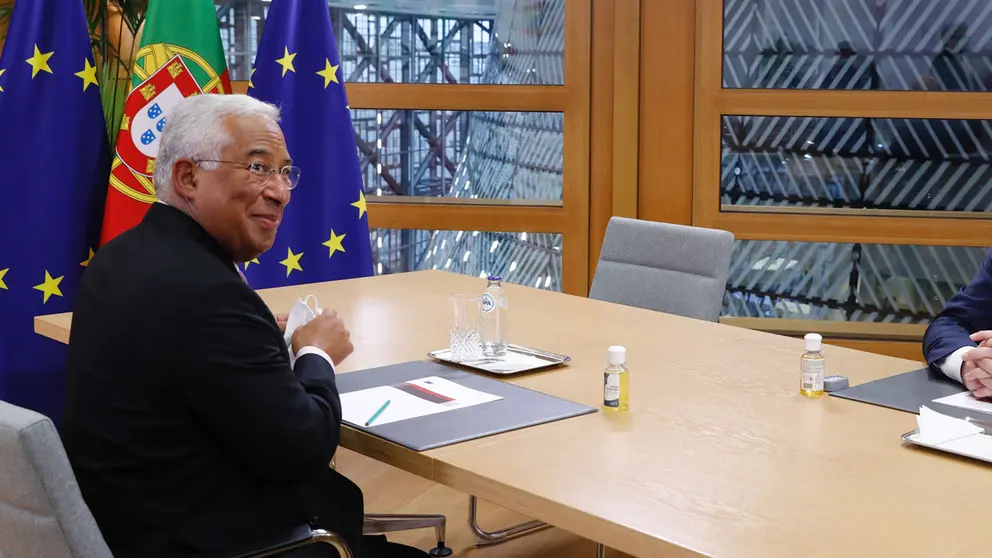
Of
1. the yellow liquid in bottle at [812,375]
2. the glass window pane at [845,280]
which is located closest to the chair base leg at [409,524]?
the yellow liquid in bottle at [812,375]

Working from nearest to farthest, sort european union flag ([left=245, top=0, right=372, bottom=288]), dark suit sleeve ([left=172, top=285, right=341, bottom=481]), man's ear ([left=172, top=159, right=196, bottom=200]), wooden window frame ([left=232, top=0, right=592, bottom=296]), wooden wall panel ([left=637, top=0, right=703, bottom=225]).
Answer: dark suit sleeve ([left=172, top=285, right=341, bottom=481]), man's ear ([left=172, top=159, right=196, bottom=200]), european union flag ([left=245, top=0, right=372, bottom=288]), wooden wall panel ([left=637, top=0, right=703, bottom=225]), wooden window frame ([left=232, top=0, right=592, bottom=296])

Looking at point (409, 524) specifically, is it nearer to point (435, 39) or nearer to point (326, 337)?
point (326, 337)

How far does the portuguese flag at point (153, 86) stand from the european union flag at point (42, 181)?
0.40 ft

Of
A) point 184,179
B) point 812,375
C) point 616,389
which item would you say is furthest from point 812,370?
point 184,179

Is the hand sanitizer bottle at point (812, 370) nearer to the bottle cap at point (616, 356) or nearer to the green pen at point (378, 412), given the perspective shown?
the bottle cap at point (616, 356)

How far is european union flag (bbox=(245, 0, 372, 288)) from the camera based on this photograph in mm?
3924

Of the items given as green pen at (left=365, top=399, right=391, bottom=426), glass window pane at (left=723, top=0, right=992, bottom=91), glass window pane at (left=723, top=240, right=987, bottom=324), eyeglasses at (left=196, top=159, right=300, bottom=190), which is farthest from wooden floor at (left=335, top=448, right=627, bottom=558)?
glass window pane at (left=723, top=0, right=992, bottom=91)

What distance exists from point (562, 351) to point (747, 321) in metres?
2.24

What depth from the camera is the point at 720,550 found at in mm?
1338

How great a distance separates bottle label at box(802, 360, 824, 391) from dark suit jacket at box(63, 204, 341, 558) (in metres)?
0.95

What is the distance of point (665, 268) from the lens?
127 inches

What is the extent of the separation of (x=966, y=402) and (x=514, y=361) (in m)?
0.92

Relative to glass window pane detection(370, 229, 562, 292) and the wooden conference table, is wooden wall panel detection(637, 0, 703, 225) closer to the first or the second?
glass window pane detection(370, 229, 562, 292)

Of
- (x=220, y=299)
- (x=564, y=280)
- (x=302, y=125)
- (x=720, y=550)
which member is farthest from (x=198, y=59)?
(x=720, y=550)
